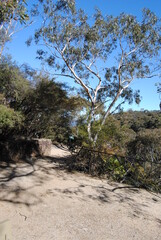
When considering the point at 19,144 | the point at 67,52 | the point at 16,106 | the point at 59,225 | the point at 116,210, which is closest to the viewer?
the point at 59,225

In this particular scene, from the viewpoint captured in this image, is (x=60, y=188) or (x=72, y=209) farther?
(x=60, y=188)

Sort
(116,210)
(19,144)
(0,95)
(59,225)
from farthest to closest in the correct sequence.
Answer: (19,144) < (0,95) < (116,210) < (59,225)

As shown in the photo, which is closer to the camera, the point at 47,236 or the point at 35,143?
the point at 47,236

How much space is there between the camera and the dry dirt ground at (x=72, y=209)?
9.89 feet

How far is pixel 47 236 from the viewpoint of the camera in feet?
9.21

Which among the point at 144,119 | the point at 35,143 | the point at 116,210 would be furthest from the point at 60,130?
the point at 144,119

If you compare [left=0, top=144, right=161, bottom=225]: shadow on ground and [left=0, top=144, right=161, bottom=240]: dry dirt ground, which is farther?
[left=0, top=144, right=161, bottom=225]: shadow on ground

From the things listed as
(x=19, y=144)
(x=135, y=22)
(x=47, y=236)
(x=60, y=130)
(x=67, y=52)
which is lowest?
(x=47, y=236)

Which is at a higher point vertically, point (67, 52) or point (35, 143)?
point (67, 52)

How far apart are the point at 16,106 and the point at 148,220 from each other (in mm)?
7113

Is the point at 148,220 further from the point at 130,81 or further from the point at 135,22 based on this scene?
the point at 135,22

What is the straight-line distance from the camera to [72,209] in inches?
155

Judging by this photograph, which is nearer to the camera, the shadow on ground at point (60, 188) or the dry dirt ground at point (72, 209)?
the dry dirt ground at point (72, 209)

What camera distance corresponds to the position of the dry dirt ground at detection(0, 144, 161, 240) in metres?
3.01
